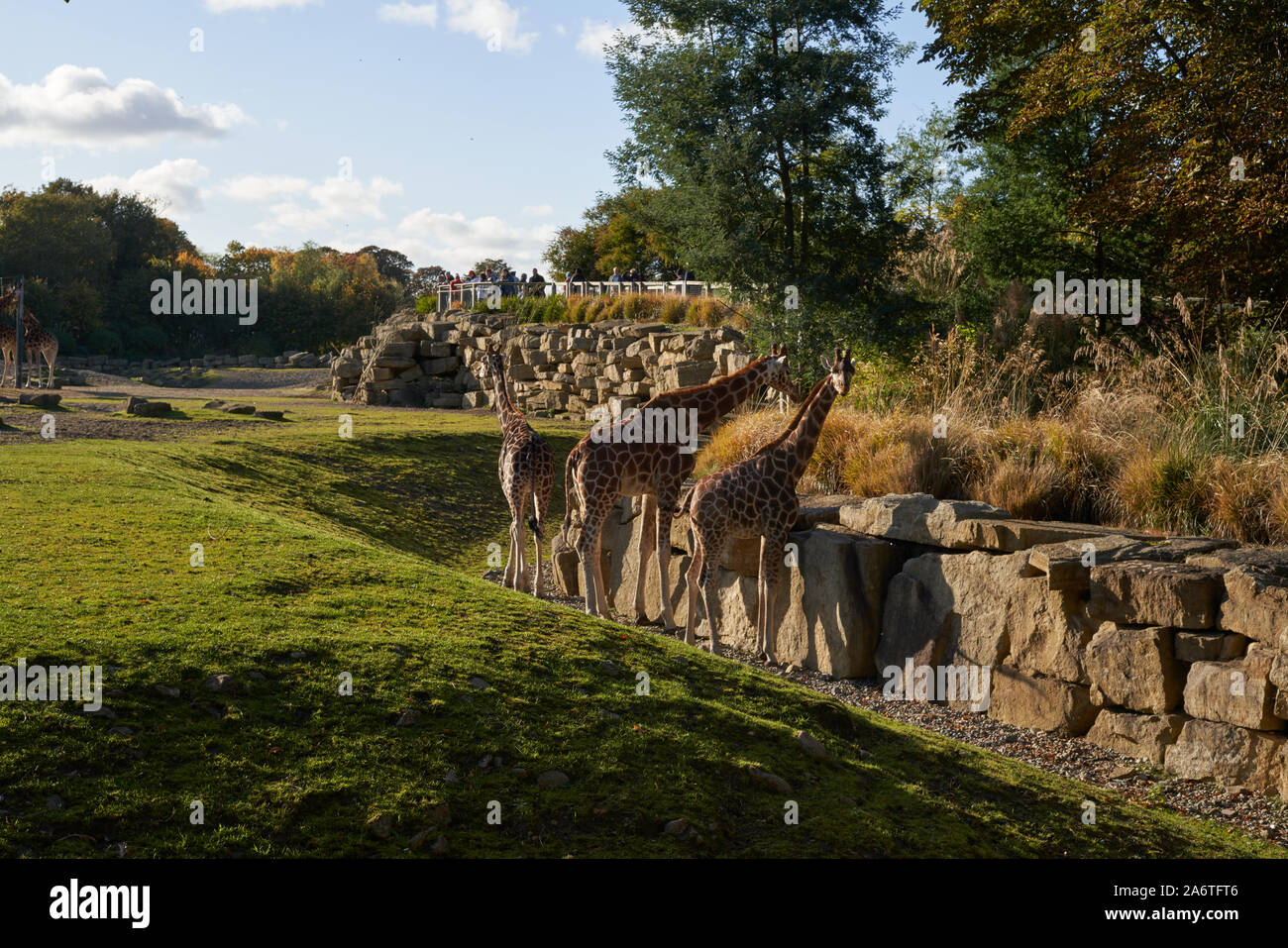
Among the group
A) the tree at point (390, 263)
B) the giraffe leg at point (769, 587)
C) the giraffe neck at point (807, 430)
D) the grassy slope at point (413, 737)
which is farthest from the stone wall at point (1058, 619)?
the tree at point (390, 263)

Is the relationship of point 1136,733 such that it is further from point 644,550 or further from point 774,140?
point 774,140

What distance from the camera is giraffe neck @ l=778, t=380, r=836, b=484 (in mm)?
10156

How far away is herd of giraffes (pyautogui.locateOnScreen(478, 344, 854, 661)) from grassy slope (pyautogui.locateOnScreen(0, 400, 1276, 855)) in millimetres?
1839

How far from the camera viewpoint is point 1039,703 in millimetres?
8562

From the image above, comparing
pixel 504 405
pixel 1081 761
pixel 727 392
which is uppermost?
pixel 727 392

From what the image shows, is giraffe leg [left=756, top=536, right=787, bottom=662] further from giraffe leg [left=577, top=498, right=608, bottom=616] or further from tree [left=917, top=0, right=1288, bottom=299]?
tree [left=917, top=0, right=1288, bottom=299]

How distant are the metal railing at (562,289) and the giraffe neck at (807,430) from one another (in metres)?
15.6

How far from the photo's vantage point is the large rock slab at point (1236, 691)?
726 cm

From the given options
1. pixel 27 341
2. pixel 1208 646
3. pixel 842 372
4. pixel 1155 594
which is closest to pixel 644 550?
pixel 842 372

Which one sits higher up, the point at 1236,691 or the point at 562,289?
the point at 562,289

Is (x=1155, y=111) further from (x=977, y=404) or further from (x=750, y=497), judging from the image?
(x=750, y=497)

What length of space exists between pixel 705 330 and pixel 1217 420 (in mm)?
14702

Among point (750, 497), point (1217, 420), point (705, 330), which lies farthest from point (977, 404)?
point (705, 330)

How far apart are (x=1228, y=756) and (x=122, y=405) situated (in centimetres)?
2205
